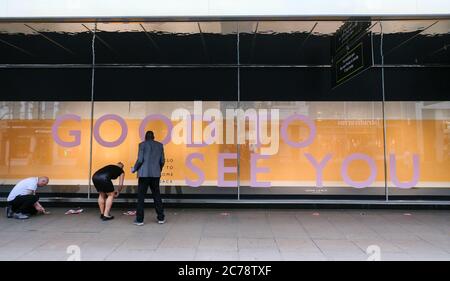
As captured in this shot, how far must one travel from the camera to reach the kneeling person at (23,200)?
762 cm

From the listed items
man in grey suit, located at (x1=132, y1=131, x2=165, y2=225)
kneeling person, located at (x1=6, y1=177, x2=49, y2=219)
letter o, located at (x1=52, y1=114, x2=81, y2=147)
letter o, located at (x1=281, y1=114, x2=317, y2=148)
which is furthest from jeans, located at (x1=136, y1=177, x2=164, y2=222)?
letter o, located at (x1=281, y1=114, x2=317, y2=148)

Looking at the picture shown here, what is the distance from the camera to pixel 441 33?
26.1 ft

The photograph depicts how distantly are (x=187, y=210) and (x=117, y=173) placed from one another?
6.31 ft

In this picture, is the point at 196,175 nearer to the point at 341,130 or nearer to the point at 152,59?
the point at 152,59

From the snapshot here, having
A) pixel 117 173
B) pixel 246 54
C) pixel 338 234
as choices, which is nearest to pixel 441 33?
pixel 246 54

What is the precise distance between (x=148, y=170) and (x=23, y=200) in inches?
108

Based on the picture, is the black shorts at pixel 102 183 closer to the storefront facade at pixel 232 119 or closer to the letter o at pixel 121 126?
the storefront facade at pixel 232 119

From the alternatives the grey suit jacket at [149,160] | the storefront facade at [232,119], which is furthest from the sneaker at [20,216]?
the grey suit jacket at [149,160]

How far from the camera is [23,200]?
7629 mm

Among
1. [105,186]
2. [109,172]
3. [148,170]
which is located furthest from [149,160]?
[105,186]

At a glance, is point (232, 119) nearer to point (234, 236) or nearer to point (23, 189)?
point (234, 236)
